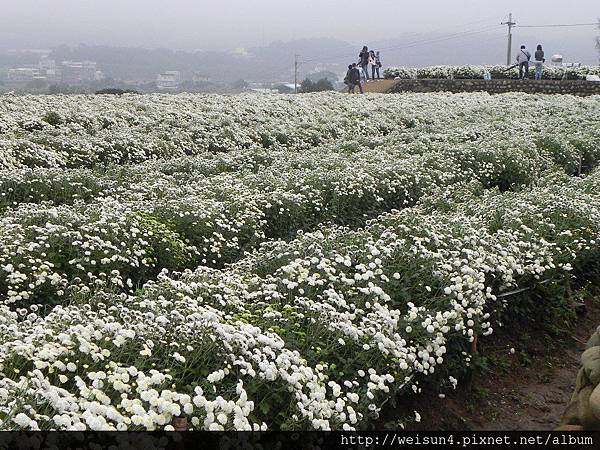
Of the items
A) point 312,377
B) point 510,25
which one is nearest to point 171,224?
point 312,377

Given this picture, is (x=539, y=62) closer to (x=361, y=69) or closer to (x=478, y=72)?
(x=478, y=72)

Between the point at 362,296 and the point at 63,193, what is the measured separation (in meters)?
5.48

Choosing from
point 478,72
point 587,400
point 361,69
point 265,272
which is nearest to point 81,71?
point 361,69

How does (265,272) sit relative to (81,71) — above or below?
below

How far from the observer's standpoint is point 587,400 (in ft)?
13.2

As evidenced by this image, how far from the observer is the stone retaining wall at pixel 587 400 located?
3783mm

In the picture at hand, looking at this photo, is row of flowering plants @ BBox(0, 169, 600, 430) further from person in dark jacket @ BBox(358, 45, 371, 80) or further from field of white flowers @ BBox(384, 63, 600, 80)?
field of white flowers @ BBox(384, 63, 600, 80)

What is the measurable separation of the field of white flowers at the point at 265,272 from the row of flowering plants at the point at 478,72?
21046 millimetres

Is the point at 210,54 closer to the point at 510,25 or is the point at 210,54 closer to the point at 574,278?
the point at 510,25

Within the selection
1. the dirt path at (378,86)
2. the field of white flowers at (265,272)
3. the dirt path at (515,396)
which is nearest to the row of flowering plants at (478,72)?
the dirt path at (378,86)

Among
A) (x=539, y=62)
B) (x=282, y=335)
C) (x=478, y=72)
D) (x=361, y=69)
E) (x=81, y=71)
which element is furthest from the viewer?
(x=81, y=71)

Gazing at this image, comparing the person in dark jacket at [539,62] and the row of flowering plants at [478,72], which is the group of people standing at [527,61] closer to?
the person in dark jacket at [539,62]

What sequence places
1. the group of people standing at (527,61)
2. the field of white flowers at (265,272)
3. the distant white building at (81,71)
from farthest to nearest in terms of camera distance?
the distant white building at (81,71) → the group of people standing at (527,61) → the field of white flowers at (265,272)

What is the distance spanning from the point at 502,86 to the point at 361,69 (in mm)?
6591
